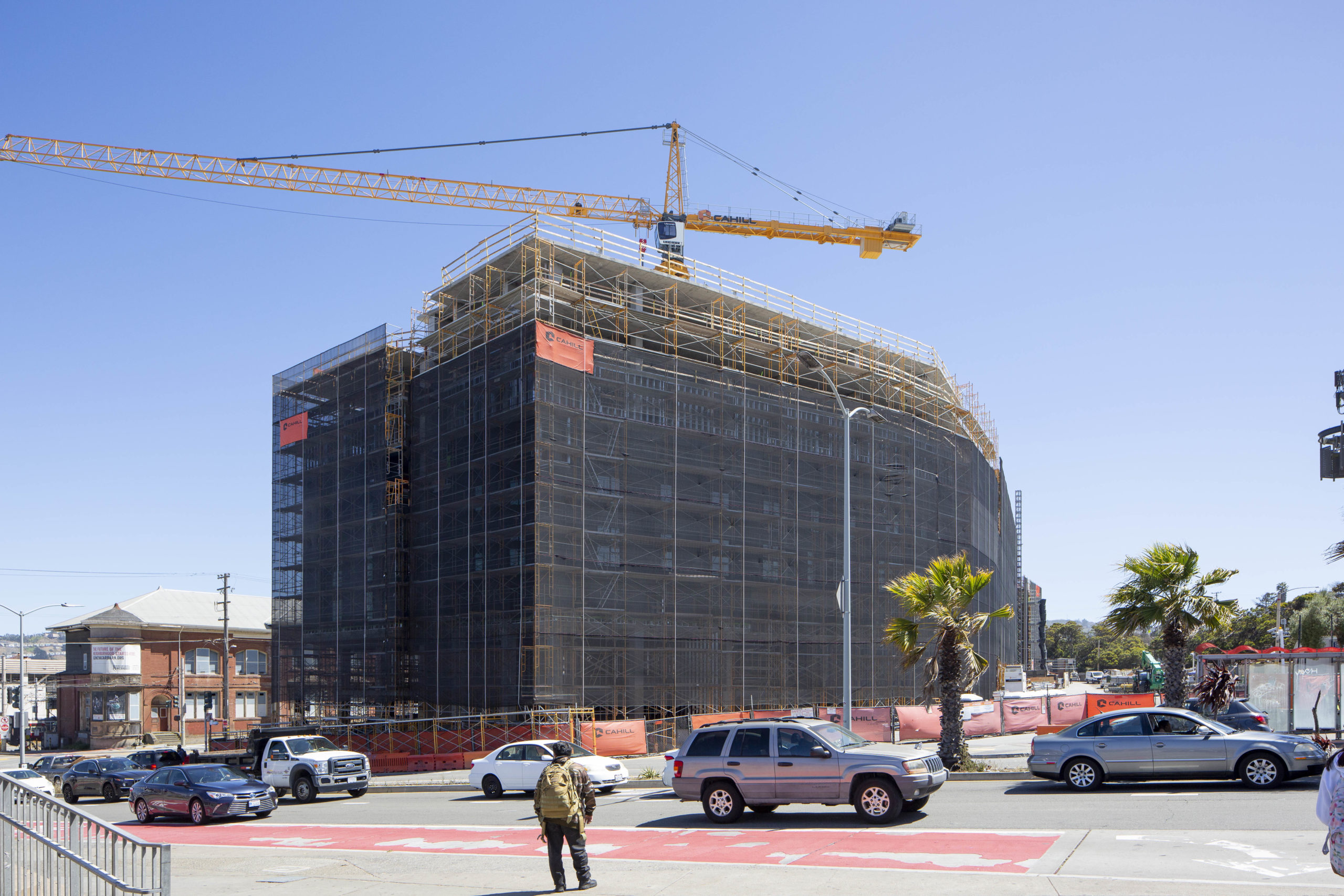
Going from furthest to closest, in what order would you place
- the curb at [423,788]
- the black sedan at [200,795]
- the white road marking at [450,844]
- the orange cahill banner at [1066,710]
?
the orange cahill banner at [1066,710] → the curb at [423,788] → the black sedan at [200,795] → the white road marking at [450,844]

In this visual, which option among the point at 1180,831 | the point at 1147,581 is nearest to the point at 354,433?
the point at 1147,581

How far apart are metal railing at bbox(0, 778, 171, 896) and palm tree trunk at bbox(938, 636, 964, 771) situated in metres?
18.5

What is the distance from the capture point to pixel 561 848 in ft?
40.5

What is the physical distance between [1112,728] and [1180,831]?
17.0ft

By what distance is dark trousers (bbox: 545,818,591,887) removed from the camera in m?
12.3

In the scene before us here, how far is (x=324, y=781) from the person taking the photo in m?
28.4

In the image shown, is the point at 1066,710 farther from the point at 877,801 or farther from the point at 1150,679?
the point at 877,801

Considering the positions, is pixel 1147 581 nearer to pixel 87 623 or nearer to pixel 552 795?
pixel 552 795

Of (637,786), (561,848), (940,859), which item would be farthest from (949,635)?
(561,848)

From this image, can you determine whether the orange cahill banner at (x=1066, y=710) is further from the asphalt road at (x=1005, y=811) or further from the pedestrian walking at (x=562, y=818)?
the pedestrian walking at (x=562, y=818)

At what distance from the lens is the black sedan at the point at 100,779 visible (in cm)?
3416

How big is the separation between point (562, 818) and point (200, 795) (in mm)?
15426

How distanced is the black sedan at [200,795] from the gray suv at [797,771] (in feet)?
37.6

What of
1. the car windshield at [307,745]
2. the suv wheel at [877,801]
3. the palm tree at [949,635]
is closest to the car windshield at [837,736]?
the suv wheel at [877,801]
